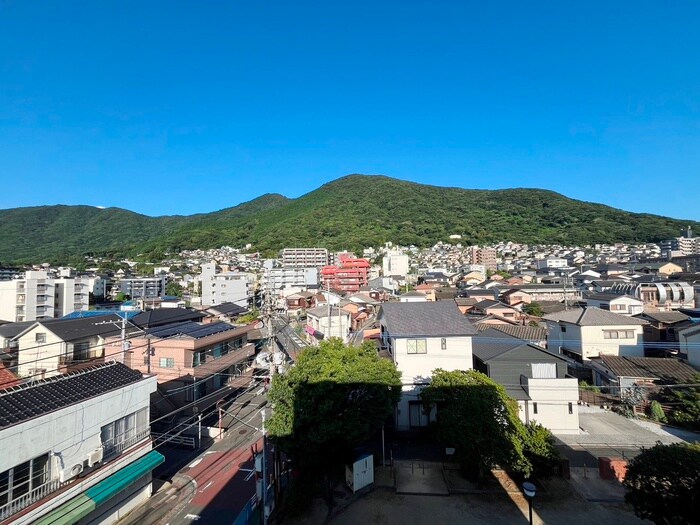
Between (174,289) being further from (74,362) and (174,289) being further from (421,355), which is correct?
(421,355)

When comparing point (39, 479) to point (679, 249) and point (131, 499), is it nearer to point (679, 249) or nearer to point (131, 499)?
point (131, 499)

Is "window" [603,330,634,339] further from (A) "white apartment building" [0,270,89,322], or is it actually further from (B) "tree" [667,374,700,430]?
(A) "white apartment building" [0,270,89,322]

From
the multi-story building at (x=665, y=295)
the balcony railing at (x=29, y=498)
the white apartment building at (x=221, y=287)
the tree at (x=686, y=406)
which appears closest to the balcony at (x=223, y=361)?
the balcony railing at (x=29, y=498)

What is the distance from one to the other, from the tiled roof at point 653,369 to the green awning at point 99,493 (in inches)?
908

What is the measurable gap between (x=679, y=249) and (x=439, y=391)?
135 meters

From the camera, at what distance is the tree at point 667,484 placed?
7.66 meters

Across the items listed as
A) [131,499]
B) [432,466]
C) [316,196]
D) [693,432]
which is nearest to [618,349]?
[693,432]

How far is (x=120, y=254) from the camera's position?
132 meters

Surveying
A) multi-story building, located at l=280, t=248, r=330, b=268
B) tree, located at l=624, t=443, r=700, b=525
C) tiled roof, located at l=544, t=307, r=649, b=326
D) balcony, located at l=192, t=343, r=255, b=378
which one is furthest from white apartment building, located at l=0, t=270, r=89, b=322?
tiled roof, located at l=544, t=307, r=649, b=326

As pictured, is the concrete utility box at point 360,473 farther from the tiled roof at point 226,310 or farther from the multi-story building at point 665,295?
the multi-story building at point 665,295

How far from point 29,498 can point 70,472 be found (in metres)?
1.06

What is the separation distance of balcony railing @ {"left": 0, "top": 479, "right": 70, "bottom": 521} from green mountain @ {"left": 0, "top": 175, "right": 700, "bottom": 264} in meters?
116

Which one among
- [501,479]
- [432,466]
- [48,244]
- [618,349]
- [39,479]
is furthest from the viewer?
[48,244]

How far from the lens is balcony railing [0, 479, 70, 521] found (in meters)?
7.61
